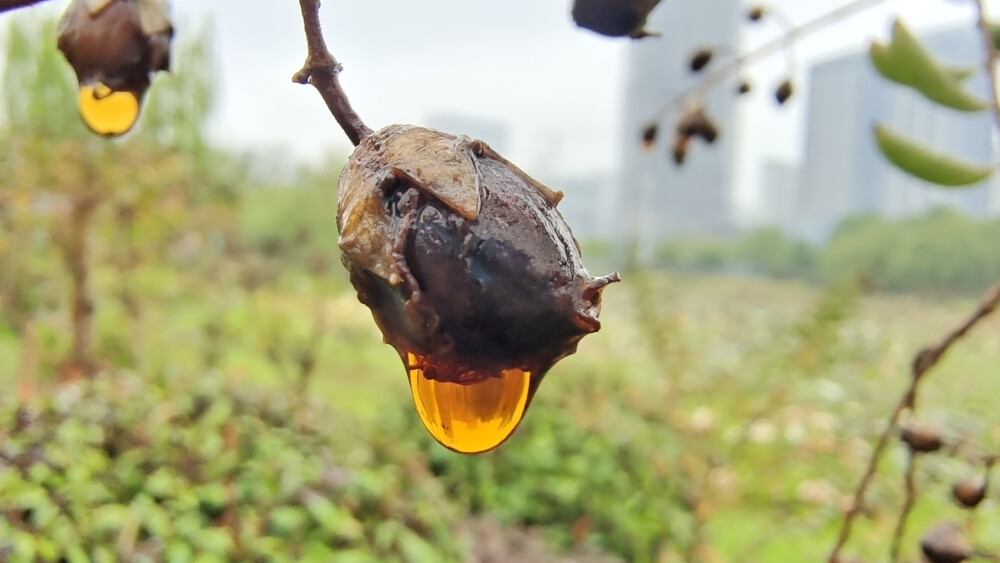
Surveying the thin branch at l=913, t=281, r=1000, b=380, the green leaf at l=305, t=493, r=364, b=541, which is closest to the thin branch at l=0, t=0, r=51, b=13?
the thin branch at l=913, t=281, r=1000, b=380

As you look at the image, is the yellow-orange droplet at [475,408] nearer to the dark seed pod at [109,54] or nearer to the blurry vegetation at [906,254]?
the dark seed pod at [109,54]

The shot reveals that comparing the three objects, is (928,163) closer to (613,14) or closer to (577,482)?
(613,14)

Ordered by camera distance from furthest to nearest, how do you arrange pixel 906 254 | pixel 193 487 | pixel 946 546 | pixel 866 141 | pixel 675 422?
pixel 906 254 < pixel 866 141 < pixel 675 422 < pixel 193 487 < pixel 946 546

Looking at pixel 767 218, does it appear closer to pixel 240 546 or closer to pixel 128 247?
pixel 128 247

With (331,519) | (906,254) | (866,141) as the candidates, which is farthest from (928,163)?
(906,254)

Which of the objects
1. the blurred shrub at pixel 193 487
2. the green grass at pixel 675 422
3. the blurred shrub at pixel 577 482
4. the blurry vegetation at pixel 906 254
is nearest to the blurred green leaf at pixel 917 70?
the green grass at pixel 675 422

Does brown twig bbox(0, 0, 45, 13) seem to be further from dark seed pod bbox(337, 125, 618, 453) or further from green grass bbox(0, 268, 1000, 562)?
green grass bbox(0, 268, 1000, 562)

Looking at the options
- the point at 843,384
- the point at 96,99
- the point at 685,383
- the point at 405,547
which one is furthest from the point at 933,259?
the point at 96,99
